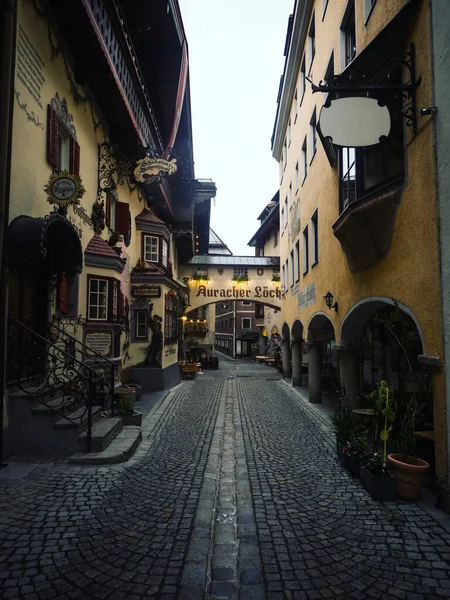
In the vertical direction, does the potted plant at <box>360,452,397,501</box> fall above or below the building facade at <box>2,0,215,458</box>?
below

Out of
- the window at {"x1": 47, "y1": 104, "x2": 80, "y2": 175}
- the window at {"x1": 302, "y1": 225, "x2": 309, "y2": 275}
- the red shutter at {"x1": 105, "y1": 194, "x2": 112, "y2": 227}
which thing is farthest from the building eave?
the window at {"x1": 47, "y1": 104, "x2": 80, "y2": 175}

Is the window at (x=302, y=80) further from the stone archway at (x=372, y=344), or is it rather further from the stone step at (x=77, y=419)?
the stone step at (x=77, y=419)

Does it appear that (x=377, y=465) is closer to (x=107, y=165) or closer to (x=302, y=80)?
(x=107, y=165)

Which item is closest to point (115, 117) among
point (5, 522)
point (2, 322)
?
point (2, 322)

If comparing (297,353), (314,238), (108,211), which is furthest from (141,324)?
(314,238)

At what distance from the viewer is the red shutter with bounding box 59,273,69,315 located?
8445 mm

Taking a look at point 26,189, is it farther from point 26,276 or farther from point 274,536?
point 274,536

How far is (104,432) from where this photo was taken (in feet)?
22.0

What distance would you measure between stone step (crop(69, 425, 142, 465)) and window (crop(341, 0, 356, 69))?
33.0 feet

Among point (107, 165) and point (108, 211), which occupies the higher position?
point (107, 165)

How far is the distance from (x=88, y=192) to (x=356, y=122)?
729 cm

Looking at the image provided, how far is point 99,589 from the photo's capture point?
3.25 m

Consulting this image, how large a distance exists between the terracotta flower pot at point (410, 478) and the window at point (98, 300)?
831 cm

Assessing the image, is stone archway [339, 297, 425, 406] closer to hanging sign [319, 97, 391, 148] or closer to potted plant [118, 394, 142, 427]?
hanging sign [319, 97, 391, 148]
